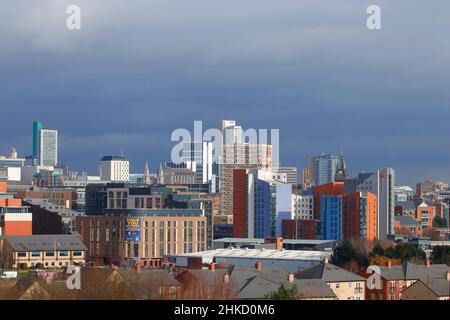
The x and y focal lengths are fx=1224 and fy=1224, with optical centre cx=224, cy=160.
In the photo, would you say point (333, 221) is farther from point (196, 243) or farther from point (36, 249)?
point (36, 249)

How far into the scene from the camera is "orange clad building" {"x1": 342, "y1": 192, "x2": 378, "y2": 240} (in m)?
74.1

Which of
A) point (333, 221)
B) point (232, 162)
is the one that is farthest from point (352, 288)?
point (232, 162)

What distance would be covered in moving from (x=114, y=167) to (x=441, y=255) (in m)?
120

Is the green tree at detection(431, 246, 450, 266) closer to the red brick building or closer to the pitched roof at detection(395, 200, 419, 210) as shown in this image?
the red brick building

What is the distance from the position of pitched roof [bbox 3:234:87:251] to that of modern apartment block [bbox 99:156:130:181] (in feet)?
339

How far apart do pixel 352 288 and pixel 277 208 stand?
1772 inches

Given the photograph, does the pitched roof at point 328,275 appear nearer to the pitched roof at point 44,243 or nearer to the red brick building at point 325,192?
the pitched roof at point 44,243

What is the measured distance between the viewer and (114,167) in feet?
550

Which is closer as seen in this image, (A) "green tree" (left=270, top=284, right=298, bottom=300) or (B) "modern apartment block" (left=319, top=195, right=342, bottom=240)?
(A) "green tree" (left=270, top=284, right=298, bottom=300)

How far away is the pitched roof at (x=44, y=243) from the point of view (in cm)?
5725

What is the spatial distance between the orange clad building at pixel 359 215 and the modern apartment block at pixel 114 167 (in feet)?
295

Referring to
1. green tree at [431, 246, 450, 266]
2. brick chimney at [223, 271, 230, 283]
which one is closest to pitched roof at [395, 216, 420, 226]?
green tree at [431, 246, 450, 266]

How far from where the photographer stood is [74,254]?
5891 centimetres

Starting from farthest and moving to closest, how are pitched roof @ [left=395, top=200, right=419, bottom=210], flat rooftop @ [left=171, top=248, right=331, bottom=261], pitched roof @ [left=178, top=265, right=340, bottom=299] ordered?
pitched roof @ [left=395, top=200, right=419, bottom=210]
flat rooftop @ [left=171, top=248, right=331, bottom=261]
pitched roof @ [left=178, top=265, right=340, bottom=299]
